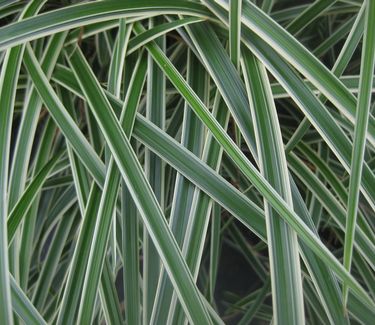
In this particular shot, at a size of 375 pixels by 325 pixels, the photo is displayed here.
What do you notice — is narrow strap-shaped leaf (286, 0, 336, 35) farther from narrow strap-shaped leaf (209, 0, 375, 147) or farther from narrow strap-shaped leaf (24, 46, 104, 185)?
narrow strap-shaped leaf (24, 46, 104, 185)

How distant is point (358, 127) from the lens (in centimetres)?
34

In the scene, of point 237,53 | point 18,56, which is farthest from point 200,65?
point 18,56

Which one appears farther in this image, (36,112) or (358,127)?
(36,112)

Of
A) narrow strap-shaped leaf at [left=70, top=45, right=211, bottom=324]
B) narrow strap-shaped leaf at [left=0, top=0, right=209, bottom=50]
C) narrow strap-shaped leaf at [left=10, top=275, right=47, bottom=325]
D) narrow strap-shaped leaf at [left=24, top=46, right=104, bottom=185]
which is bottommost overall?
narrow strap-shaped leaf at [left=10, top=275, right=47, bottom=325]

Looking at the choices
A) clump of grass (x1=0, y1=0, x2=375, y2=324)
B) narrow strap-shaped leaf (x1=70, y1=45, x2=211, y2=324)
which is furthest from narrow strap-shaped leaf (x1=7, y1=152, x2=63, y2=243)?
narrow strap-shaped leaf (x1=70, y1=45, x2=211, y2=324)

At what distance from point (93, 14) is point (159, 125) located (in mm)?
121

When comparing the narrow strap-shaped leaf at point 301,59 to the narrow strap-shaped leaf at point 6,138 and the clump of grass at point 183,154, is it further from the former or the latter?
the narrow strap-shaped leaf at point 6,138

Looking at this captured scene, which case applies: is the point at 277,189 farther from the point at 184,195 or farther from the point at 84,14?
the point at 84,14

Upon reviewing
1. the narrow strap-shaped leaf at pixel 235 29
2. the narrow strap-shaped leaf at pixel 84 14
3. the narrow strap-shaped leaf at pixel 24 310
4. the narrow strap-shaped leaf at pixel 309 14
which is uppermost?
the narrow strap-shaped leaf at pixel 309 14

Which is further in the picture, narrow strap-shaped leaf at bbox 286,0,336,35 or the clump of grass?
narrow strap-shaped leaf at bbox 286,0,336,35

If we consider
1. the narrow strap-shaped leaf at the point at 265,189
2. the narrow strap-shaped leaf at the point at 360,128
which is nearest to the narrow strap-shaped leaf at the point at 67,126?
the narrow strap-shaped leaf at the point at 265,189

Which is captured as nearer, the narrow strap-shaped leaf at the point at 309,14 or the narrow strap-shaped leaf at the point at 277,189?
the narrow strap-shaped leaf at the point at 277,189

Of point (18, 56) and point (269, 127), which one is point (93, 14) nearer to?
point (18, 56)

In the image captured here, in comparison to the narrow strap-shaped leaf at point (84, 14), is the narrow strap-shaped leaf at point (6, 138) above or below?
below
